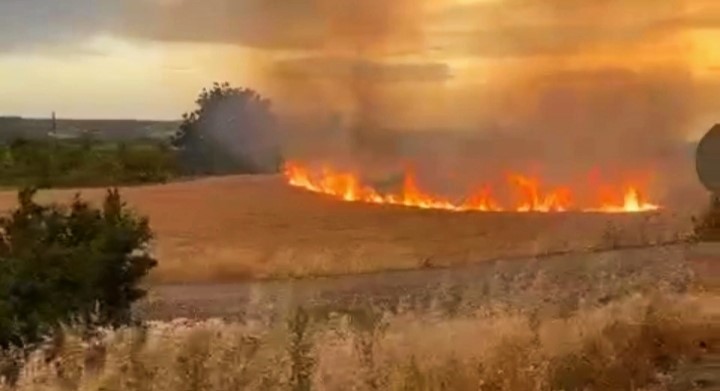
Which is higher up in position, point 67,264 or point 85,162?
point 85,162

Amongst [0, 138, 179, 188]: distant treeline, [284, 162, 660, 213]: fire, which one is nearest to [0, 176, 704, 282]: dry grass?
[0, 138, 179, 188]: distant treeline

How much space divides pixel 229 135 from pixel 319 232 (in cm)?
916

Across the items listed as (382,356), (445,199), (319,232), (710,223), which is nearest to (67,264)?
(382,356)

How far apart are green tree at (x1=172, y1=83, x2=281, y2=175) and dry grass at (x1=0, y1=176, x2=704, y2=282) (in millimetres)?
1607

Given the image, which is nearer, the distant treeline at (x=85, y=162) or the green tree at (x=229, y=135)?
the distant treeline at (x=85, y=162)

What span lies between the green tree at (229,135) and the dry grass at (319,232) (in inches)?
63.3

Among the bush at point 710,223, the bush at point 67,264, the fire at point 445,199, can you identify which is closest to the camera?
the bush at point 67,264

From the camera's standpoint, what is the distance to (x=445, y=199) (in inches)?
951

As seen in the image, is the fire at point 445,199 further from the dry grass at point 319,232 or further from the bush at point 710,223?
the bush at point 710,223

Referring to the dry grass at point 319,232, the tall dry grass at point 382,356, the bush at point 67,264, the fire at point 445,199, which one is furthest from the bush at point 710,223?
the tall dry grass at point 382,356

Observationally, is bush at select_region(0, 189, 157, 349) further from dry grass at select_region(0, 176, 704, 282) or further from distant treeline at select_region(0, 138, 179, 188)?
distant treeline at select_region(0, 138, 179, 188)

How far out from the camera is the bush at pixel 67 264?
955cm

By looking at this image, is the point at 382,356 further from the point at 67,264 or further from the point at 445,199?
the point at 445,199

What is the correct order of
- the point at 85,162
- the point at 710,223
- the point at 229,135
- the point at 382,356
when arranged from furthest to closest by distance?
the point at 229,135
the point at 85,162
the point at 710,223
the point at 382,356
